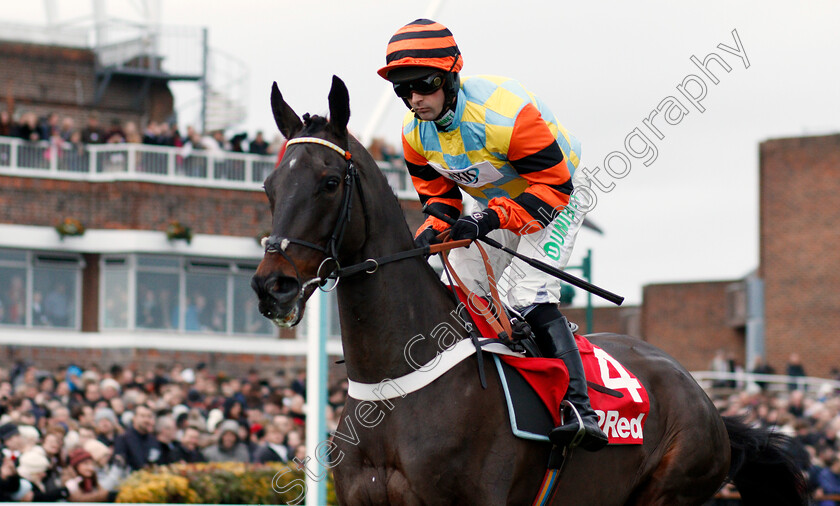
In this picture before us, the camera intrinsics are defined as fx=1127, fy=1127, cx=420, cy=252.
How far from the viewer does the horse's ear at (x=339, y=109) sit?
416cm

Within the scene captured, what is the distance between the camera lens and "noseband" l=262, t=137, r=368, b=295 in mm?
3914

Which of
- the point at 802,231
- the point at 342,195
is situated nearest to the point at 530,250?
the point at 342,195

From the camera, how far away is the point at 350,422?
4.39 metres

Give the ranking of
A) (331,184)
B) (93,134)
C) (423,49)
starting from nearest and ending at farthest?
(331,184)
(423,49)
(93,134)

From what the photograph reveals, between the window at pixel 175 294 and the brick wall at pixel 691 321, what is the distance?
17091 mm

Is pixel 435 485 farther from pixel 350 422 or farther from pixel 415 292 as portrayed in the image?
pixel 415 292

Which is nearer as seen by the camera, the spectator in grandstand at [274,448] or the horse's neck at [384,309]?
the horse's neck at [384,309]

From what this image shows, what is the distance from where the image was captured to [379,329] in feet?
14.3

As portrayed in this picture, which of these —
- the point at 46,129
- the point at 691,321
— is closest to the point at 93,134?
the point at 46,129

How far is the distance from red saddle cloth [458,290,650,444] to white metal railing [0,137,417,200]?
15190mm

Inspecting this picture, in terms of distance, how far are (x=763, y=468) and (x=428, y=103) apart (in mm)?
3036

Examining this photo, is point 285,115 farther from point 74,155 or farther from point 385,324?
point 74,155

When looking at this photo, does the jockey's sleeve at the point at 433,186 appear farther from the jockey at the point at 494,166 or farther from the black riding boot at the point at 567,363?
the black riding boot at the point at 567,363

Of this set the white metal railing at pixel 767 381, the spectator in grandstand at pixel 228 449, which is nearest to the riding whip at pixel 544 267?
the spectator in grandstand at pixel 228 449
